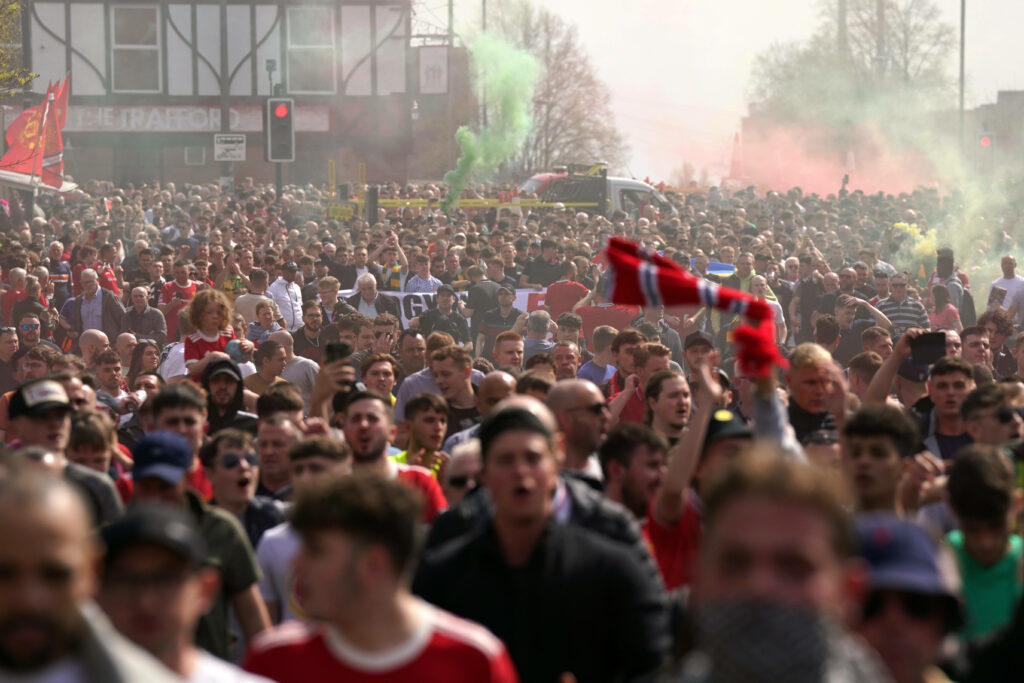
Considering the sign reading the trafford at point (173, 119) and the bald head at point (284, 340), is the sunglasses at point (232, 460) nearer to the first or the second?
the bald head at point (284, 340)

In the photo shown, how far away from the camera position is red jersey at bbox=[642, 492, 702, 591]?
5.46 meters

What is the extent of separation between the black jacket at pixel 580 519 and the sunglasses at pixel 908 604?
4.91ft

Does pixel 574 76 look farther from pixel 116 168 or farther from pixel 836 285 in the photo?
pixel 836 285

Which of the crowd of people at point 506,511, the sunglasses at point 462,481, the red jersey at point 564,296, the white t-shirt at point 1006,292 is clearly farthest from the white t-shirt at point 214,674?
the white t-shirt at point 1006,292

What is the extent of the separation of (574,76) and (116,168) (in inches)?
890

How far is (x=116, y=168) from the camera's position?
57.8 m

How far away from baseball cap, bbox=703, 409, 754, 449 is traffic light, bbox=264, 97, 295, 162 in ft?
67.8

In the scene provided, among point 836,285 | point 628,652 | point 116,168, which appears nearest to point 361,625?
point 628,652

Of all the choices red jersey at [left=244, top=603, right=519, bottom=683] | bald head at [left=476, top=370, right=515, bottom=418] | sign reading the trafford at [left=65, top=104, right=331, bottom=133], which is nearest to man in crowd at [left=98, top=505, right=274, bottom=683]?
red jersey at [left=244, top=603, right=519, bottom=683]

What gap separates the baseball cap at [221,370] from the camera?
895cm

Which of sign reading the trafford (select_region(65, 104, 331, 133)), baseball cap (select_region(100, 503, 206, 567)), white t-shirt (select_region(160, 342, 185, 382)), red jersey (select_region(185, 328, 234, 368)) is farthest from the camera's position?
sign reading the trafford (select_region(65, 104, 331, 133))

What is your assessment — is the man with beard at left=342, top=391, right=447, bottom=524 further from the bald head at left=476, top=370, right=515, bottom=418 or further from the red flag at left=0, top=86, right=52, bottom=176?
the red flag at left=0, top=86, right=52, bottom=176

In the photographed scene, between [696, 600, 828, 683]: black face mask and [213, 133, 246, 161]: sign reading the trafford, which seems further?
[213, 133, 246, 161]: sign reading the trafford

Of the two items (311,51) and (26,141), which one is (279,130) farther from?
(311,51)
